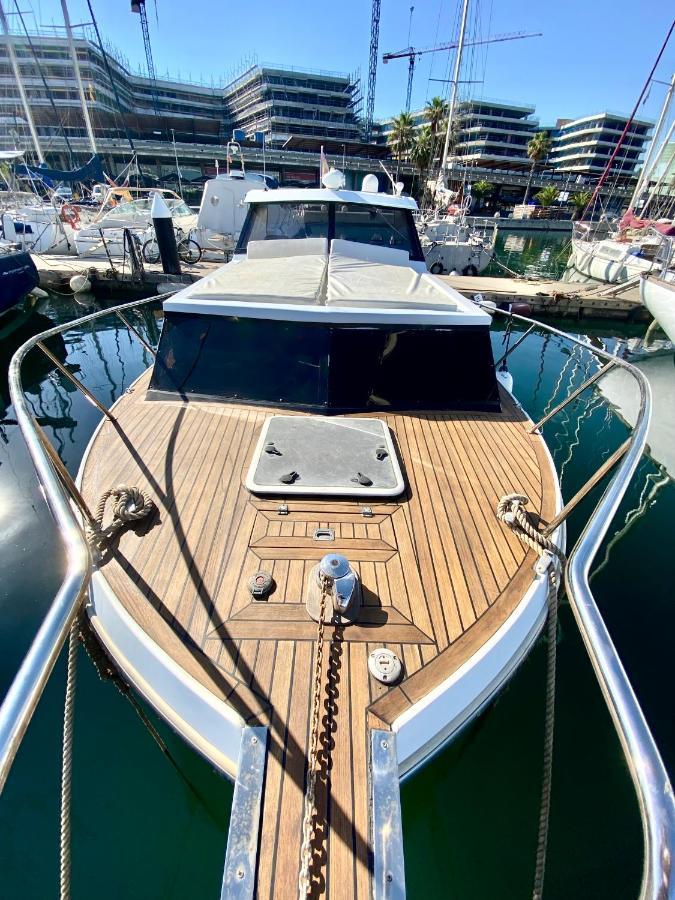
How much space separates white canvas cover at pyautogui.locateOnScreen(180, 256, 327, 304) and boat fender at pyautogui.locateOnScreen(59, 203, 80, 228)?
69.6 feet

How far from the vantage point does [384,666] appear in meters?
2.21

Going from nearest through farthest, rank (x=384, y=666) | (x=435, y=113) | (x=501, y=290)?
(x=384, y=666), (x=501, y=290), (x=435, y=113)

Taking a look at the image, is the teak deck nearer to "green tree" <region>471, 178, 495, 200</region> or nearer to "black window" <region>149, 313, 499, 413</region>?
"black window" <region>149, 313, 499, 413</region>

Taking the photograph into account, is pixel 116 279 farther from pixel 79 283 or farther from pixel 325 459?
pixel 325 459

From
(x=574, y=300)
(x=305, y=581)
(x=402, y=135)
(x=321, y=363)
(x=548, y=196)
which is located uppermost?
(x=402, y=135)

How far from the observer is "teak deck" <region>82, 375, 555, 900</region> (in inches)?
73.4

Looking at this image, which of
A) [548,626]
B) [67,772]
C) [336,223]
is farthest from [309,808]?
[336,223]

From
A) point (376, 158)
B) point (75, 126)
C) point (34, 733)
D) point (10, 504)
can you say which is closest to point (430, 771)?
point (34, 733)

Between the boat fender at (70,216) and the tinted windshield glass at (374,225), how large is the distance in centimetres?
2083

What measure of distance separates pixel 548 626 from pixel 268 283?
4201mm

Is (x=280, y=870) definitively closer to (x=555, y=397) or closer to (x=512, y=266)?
(x=555, y=397)

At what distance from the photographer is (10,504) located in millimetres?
6086

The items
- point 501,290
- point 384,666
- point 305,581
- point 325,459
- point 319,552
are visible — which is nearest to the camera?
point 384,666

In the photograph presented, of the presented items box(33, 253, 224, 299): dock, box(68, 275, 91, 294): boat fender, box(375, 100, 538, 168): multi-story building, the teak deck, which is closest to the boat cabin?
the teak deck
